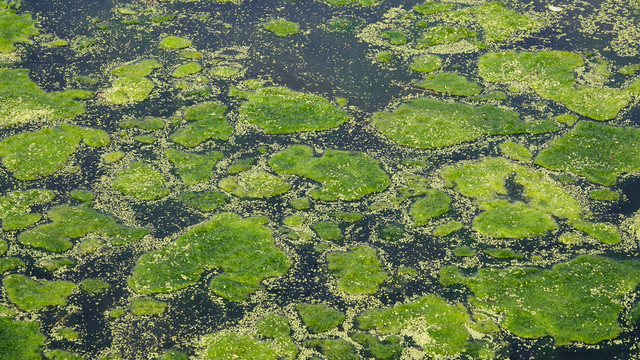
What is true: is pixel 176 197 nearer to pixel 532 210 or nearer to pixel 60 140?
pixel 60 140

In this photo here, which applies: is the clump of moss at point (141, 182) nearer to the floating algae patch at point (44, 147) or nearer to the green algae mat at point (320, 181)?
the green algae mat at point (320, 181)

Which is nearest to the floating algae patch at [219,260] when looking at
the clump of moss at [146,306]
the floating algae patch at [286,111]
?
the clump of moss at [146,306]

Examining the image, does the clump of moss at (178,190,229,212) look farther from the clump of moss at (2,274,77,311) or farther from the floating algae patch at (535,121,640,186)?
the floating algae patch at (535,121,640,186)

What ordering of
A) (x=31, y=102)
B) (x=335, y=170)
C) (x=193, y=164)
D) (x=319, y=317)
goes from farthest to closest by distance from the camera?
(x=31, y=102) → (x=193, y=164) → (x=335, y=170) → (x=319, y=317)

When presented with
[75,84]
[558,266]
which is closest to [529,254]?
[558,266]

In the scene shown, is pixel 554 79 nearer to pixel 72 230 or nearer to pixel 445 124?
pixel 445 124

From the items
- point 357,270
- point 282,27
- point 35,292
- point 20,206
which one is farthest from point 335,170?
point 282,27

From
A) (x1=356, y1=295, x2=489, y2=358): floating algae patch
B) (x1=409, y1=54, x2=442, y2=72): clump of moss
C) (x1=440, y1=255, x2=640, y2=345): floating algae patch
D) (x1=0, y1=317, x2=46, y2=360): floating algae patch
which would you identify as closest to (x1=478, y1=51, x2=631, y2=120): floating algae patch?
(x1=409, y1=54, x2=442, y2=72): clump of moss
